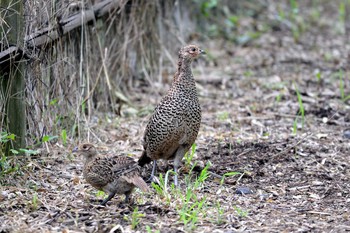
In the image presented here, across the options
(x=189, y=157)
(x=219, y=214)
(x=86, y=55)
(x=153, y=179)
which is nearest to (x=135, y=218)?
(x=219, y=214)

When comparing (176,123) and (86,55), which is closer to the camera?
(176,123)

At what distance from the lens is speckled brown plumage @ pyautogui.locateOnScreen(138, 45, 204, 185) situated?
5.64m

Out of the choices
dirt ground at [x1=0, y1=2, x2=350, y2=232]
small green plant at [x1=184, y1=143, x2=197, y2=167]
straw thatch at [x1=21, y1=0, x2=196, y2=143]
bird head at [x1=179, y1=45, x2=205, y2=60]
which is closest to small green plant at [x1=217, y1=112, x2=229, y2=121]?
dirt ground at [x1=0, y1=2, x2=350, y2=232]

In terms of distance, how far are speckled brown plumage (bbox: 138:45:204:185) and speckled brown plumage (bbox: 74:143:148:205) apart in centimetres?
68

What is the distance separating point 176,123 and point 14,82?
1.36 metres

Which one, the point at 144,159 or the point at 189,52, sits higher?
the point at 189,52

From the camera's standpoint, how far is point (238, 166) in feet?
20.2

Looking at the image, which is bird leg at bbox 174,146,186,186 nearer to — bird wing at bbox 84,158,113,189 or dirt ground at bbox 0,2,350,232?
dirt ground at bbox 0,2,350,232

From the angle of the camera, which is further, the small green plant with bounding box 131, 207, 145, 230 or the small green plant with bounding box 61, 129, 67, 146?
the small green plant with bounding box 61, 129, 67, 146

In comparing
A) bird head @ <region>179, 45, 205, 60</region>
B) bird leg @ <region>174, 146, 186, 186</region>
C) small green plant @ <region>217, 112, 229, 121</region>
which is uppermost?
bird head @ <region>179, 45, 205, 60</region>

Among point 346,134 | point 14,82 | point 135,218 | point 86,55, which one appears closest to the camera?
point 135,218

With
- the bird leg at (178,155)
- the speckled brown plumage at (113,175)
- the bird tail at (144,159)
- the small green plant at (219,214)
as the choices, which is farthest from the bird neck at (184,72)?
the small green plant at (219,214)

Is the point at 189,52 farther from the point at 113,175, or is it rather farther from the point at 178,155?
the point at 113,175

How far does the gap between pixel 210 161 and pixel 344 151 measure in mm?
1409
